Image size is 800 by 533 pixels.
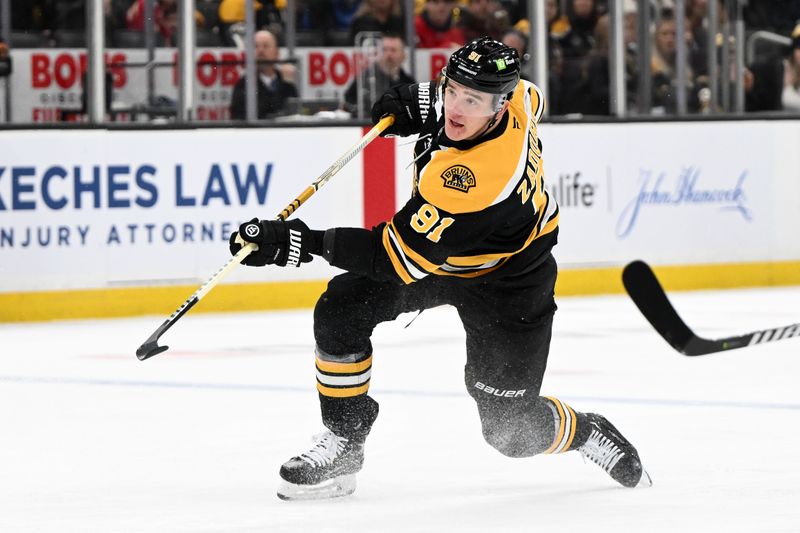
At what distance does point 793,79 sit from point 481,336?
619 cm

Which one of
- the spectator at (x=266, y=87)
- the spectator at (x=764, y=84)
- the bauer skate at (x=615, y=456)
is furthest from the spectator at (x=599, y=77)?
the bauer skate at (x=615, y=456)

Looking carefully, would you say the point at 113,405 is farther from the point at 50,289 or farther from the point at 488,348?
the point at 50,289

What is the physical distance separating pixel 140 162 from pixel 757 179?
3523 mm

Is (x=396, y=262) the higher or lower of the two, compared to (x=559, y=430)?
higher

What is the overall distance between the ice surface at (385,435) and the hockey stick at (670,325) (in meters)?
0.34

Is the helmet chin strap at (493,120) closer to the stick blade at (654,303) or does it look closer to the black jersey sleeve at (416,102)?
the stick blade at (654,303)

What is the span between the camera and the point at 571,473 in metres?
3.72

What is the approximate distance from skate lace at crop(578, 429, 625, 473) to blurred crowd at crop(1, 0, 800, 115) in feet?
15.7

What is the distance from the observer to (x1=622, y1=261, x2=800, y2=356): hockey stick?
10.4 feet

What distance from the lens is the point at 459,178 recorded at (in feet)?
10.2

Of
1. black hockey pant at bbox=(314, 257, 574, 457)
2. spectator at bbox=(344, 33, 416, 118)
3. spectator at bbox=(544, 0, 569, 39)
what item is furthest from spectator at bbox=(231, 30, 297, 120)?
black hockey pant at bbox=(314, 257, 574, 457)

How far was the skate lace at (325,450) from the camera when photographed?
339 cm

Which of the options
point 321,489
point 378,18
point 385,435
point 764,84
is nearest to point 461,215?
point 321,489

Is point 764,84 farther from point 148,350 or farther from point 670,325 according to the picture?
point 148,350
